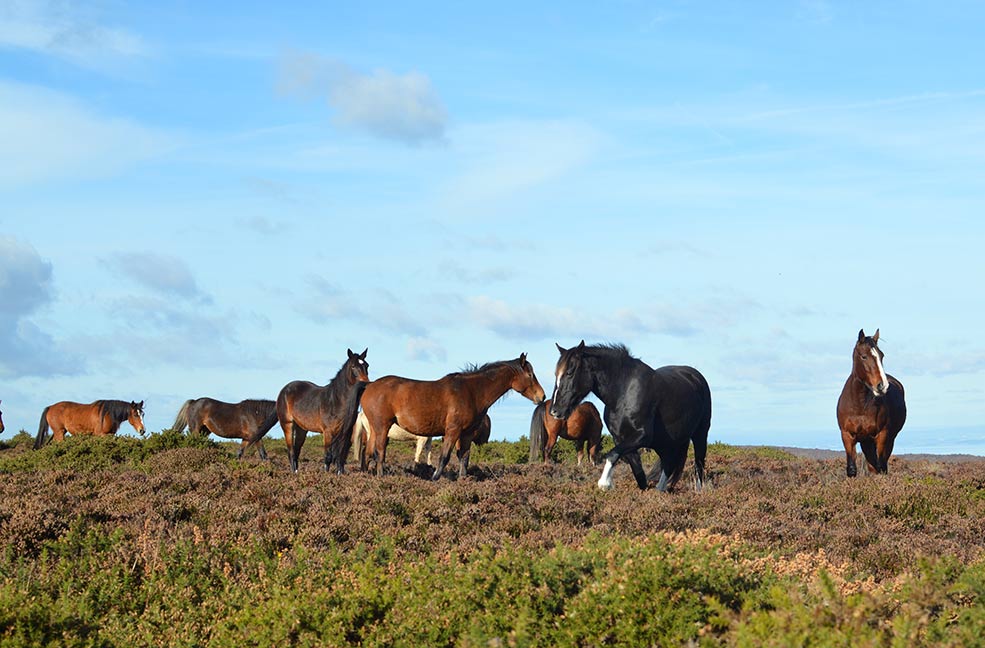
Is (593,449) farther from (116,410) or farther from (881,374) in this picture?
(116,410)

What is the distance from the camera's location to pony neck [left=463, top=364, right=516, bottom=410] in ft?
56.6

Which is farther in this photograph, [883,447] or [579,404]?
[883,447]

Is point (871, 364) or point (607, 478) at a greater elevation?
Answer: point (871, 364)

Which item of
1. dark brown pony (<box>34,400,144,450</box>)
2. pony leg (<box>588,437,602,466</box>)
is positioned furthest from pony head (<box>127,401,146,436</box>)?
pony leg (<box>588,437,602,466</box>)

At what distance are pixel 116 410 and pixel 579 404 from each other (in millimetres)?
19898

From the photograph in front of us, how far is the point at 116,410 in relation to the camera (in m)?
30.3

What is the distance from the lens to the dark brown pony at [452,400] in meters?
17.1

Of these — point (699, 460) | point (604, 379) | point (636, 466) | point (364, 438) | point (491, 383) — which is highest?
point (491, 383)

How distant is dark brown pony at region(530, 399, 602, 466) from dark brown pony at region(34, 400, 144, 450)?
41.2 ft

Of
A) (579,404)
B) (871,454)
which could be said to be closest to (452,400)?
(579,404)

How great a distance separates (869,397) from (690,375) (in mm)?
3497

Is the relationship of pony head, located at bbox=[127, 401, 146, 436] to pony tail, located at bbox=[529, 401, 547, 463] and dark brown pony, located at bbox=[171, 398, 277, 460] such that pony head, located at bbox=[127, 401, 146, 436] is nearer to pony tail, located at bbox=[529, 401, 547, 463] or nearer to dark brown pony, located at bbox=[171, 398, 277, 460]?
dark brown pony, located at bbox=[171, 398, 277, 460]

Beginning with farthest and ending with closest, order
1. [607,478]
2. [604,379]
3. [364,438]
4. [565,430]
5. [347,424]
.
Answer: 1. [565,430]
2. [364,438]
3. [347,424]
4. [604,379]
5. [607,478]

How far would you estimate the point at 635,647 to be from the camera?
21.2 ft
